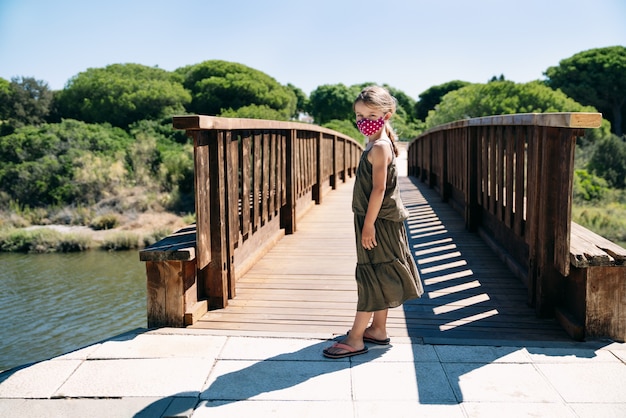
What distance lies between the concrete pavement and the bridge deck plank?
26cm

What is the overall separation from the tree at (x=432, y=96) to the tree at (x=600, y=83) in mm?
21361

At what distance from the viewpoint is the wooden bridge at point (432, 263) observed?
334cm

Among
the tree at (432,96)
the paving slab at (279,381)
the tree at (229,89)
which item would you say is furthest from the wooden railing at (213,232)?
the tree at (432,96)

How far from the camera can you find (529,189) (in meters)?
3.88

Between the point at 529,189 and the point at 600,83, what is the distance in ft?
162

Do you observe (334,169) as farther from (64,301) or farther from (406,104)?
(406,104)

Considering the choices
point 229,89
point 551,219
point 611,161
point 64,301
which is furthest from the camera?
point 229,89

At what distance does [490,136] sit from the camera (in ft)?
18.6

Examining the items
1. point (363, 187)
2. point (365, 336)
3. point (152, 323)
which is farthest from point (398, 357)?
point (152, 323)

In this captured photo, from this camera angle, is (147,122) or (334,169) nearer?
(334,169)


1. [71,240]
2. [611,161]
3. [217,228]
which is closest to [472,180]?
[217,228]

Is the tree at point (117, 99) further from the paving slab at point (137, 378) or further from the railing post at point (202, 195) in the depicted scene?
the paving slab at point (137, 378)

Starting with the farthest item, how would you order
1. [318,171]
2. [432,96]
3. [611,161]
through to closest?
[432,96], [611,161], [318,171]

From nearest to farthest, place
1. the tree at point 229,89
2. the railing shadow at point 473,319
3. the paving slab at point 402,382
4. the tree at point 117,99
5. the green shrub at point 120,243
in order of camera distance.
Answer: the paving slab at point 402,382 < the railing shadow at point 473,319 < the green shrub at point 120,243 < the tree at point 117,99 < the tree at point 229,89
